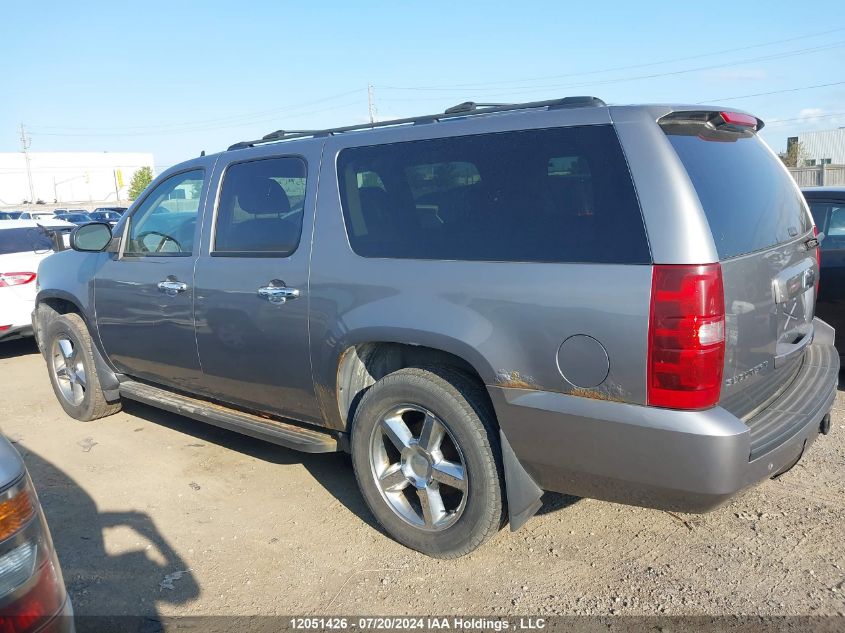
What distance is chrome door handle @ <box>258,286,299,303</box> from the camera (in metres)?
3.64

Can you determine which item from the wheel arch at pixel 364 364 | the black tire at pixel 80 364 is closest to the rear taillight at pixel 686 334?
the wheel arch at pixel 364 364

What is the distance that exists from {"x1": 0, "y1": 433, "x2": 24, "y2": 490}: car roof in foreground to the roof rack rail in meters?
2.31

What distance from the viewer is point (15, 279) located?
749 centimetres

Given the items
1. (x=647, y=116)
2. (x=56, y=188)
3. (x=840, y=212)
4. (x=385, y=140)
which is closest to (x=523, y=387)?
(x=647, y=116)

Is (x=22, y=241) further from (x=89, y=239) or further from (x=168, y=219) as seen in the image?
(x=168, y=219)

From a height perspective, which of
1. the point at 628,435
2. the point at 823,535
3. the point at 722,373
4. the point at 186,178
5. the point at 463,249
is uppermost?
the point at 186,178

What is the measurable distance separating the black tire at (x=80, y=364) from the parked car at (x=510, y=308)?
1251 millimetres

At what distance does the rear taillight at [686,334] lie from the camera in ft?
8.09

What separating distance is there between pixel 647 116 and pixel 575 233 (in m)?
0.52

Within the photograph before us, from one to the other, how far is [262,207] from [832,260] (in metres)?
4.38

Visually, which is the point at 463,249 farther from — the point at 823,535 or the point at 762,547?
the point at 823,535

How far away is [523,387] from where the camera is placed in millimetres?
2840

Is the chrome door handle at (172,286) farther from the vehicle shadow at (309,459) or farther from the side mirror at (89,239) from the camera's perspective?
the vehicle shadow at (309,459)

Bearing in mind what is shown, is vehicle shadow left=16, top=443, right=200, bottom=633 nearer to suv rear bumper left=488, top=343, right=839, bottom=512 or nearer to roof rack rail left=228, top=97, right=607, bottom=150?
suv rear bumper left=488, top=343, right=839, bottom=512
